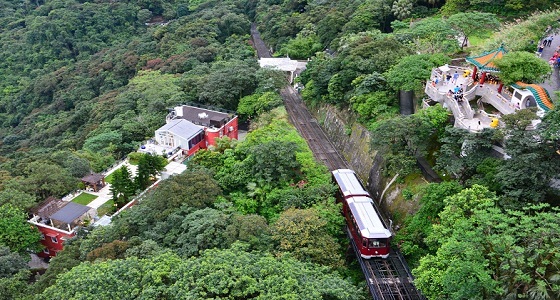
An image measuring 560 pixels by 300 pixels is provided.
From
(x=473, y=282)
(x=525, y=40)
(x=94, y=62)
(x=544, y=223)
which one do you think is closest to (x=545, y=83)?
(x=525, y=40)

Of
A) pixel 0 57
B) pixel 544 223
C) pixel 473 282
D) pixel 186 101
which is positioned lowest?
pixel 0 57

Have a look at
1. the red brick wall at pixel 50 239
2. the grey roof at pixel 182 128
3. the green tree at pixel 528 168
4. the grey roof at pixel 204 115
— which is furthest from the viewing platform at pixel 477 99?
the red brick wall at pixel 50 239

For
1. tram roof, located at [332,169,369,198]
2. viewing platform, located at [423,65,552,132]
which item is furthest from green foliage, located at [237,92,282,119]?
viewing platform, located at [423,65,552,132]

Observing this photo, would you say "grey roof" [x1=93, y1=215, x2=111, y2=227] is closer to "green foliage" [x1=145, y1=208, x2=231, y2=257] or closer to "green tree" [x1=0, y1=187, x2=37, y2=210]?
"green tree" [x1=0, y1=187, x2=37, y2=210]

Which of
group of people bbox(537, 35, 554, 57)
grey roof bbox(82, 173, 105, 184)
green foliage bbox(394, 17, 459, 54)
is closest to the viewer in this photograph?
grey roof bbox(82, 173, 105, 184)

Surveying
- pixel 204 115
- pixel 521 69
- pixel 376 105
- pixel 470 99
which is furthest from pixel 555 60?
pixel 204 115

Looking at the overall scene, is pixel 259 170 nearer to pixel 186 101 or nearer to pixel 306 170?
pixel 306 170

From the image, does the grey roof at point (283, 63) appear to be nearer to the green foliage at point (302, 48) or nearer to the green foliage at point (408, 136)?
the green foliage at point (302, 48)
